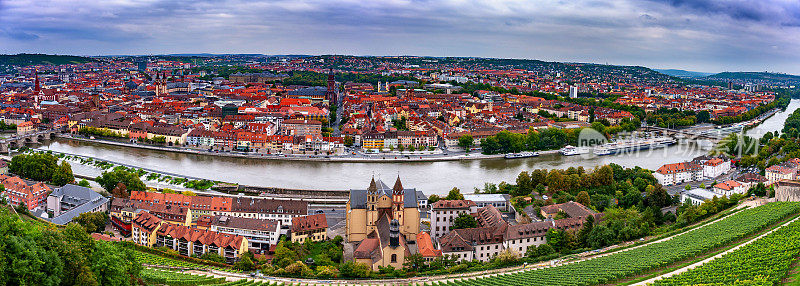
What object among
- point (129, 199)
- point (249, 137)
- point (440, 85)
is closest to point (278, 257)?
point (129, 199)

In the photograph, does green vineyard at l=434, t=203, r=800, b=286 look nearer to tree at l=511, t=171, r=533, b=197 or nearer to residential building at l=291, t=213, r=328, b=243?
residential building at l=291, t=213, r=328, b=243

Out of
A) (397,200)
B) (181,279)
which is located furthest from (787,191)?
(181,279)

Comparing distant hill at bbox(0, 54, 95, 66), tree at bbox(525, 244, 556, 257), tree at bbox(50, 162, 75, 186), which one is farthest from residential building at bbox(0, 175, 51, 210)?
distant hill at bbox(0, 54, 95, 66)

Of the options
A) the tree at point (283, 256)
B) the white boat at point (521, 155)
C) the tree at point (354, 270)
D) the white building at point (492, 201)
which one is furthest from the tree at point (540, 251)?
the white boat at point (521, 155)

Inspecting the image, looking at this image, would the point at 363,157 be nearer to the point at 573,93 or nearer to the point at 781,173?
the point at 781,173

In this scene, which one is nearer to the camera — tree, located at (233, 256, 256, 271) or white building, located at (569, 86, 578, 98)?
tree, located at (233, 256, 256, 271)

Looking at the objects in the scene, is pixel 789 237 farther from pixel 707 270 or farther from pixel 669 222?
pixel 669 222
